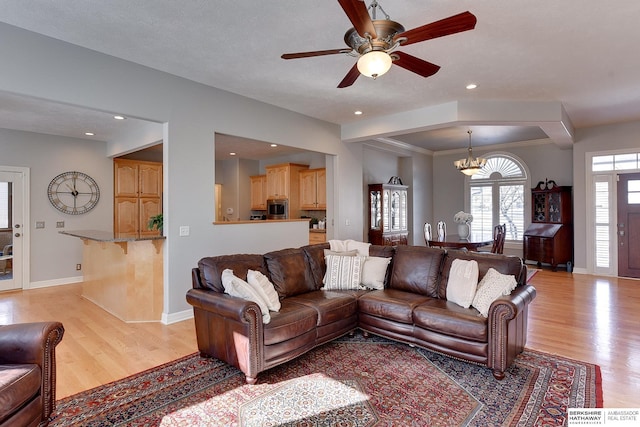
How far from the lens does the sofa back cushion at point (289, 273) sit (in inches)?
137

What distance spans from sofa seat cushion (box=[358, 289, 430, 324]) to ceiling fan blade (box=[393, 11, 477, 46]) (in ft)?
7.26

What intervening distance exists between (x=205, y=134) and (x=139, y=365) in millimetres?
2712

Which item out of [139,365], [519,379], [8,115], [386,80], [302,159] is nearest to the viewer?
[519,379]

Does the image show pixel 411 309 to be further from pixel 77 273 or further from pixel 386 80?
pixel 77 273

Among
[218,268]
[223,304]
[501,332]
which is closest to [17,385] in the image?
[223,304]

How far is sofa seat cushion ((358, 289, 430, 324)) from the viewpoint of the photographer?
10.4 feet

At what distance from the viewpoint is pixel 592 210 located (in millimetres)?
6805

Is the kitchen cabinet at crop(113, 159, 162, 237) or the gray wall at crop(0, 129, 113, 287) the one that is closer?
the gray wall at crop(0, 129, 113, 287)

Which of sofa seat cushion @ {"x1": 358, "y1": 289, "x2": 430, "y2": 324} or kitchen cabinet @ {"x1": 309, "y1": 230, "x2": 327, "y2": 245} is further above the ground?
kitchen cabinet @ {"x1": 309, "y1": 230, "x2": 327, "y2": 245}

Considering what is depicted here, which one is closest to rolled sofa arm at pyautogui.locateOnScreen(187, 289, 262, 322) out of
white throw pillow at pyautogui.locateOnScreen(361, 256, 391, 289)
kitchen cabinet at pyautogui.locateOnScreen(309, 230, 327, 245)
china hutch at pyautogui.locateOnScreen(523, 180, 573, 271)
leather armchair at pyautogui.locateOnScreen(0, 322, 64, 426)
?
leather armchair at pyautogui.locateOnScreen(0, 322, 64, 426)

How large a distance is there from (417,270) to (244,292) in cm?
Result: 188

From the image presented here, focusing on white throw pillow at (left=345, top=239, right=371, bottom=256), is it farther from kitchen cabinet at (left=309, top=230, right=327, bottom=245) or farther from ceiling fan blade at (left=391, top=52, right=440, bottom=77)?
kitchen cabinet at (left=309, top=230, right=327, bottom=245)

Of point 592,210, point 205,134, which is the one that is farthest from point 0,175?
point 592,210

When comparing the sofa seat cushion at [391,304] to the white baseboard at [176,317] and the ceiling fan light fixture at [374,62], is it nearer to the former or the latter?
the ceiling fan light fixture at [374,62]
